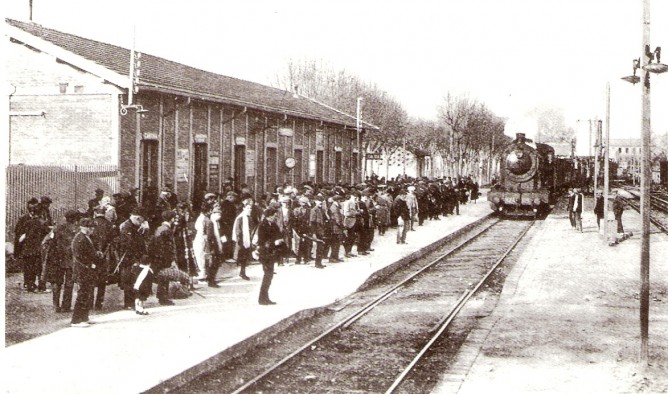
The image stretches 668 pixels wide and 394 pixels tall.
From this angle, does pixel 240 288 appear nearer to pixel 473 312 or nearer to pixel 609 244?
pixel 473 312

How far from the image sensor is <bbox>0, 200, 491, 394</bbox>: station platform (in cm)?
795

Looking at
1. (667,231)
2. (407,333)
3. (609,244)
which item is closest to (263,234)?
(407,333)

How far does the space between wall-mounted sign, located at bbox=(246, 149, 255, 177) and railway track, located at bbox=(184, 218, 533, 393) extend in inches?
372

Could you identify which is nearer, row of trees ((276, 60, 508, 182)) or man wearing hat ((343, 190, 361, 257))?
man wearing hat ((343, 190, 361, 257))

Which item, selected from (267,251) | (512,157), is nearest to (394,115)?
(512,157)

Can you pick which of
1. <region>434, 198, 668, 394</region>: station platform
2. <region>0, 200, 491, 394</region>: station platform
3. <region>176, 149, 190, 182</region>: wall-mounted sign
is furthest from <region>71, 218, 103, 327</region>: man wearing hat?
<region>176, 149, 190, 182</region>: wall-mounted sign

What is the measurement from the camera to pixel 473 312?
13070 millimetres

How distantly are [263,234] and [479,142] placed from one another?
56689 millimetres

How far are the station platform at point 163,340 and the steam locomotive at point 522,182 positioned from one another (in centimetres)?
1889

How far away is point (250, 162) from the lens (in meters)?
26.2

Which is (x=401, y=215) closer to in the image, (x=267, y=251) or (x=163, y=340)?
(x=267, y=251)

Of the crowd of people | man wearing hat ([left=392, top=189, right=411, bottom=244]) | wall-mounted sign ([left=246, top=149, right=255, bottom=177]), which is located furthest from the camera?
wall-mounted sign ([left=246, top=149, right=255, bottom=177])

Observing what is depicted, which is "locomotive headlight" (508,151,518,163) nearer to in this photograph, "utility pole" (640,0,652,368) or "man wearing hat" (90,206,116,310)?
"utility pole" (640,0,652,368)

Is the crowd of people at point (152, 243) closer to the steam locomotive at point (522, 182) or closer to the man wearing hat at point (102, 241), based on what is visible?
the man wearing hat at point (102, 241)
